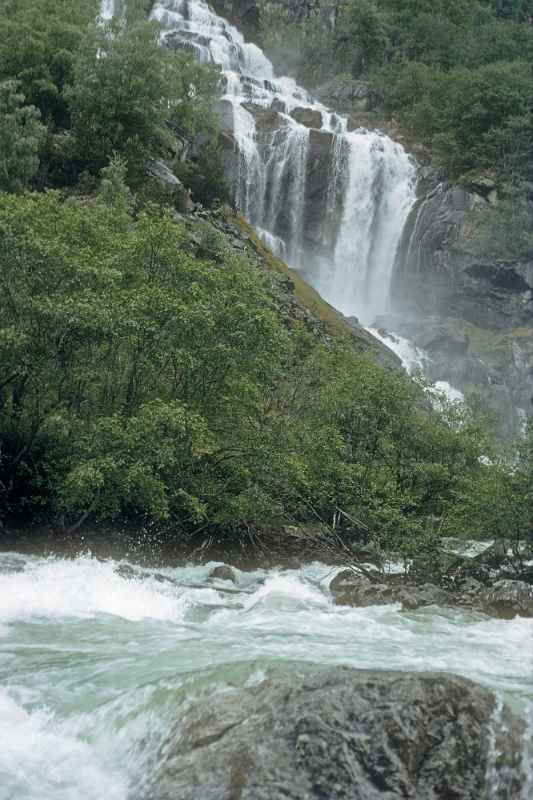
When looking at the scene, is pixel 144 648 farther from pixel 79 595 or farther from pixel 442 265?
pixel 442 265

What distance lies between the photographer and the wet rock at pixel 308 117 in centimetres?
6475

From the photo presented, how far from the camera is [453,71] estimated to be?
77.2 metres

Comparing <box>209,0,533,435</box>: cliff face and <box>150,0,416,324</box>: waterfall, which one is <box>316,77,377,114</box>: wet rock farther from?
<box>209,0,533,435</box>: cliff face

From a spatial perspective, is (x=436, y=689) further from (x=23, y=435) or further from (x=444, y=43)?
(x=444, y=43)

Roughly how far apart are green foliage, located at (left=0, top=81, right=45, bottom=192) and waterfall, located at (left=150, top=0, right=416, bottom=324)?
68.1 feet

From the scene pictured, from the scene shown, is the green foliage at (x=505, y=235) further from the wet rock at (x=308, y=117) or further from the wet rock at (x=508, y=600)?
the wet rock at (x=508, y=600)

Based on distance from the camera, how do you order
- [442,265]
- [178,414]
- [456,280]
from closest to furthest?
1. [178,414]
2. [442,265]
3. [456,280]

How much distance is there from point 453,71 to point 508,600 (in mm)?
71513

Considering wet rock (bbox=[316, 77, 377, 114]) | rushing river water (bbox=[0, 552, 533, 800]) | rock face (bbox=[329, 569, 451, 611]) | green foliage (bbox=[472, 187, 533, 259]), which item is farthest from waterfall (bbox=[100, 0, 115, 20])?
rock face (bbox=[329, 569, 451, 611])

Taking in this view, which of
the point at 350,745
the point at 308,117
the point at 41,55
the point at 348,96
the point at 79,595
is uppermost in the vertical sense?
the point at 348,96

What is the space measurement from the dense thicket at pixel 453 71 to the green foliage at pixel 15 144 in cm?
3544

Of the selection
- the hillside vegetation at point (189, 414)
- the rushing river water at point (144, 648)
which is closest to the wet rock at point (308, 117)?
the hillside vegetation at point (189, 414)

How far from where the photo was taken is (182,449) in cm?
1955

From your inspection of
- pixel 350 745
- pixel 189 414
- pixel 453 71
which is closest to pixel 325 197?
pixel 453 71
